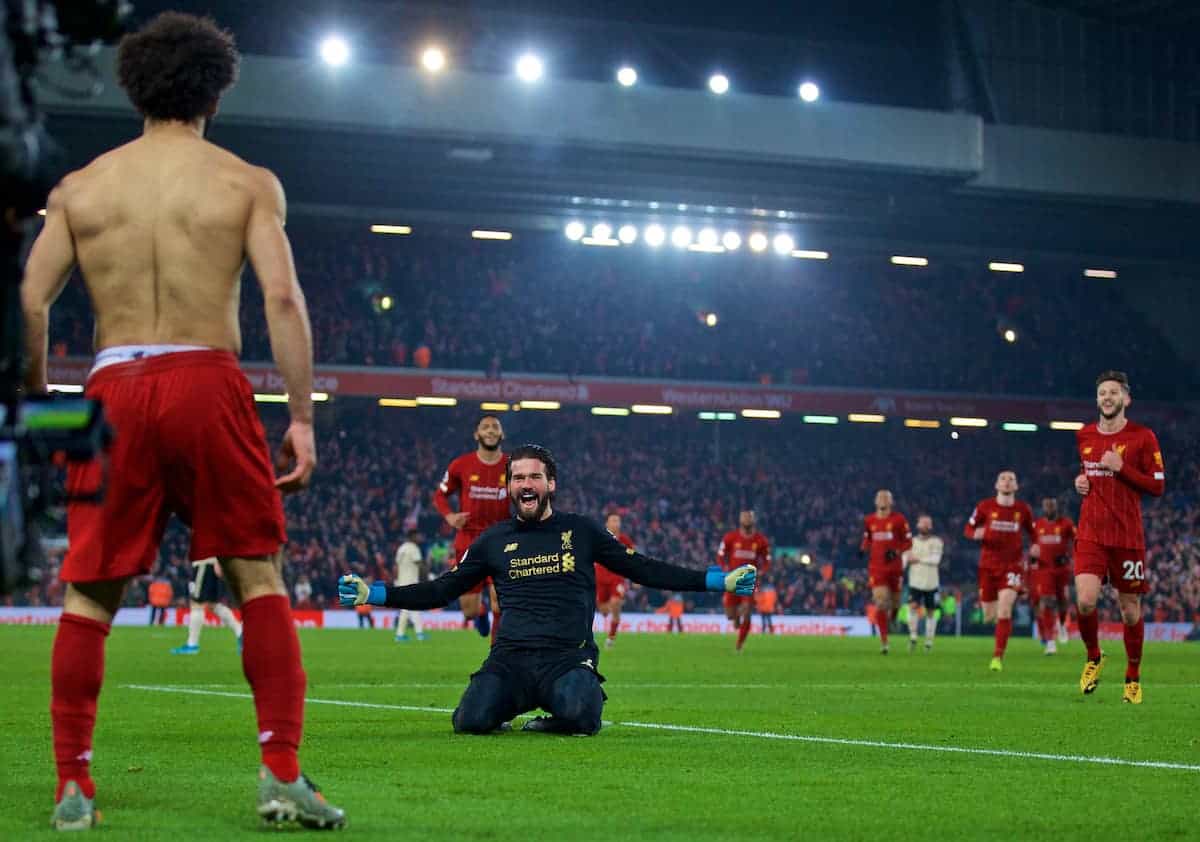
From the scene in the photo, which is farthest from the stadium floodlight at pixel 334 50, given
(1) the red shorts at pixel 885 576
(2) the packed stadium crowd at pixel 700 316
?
(1) the red shorts at pixel 885 576

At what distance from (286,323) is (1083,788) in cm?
386

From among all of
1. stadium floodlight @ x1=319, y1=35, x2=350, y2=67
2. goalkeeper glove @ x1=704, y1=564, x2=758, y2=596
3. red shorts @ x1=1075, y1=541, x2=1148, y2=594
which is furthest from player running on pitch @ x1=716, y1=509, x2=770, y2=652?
goalkeeper glove @ x1=704, y1=564, x2=758, y2=596

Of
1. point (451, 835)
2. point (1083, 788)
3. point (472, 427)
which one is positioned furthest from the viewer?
point (472, 427)

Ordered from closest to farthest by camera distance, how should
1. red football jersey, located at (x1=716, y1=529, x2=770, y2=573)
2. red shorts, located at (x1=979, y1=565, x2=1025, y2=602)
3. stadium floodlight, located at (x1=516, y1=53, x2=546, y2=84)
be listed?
red shorts, located at (x1=979, y1=565, x2=1025, y2=602), red football jersey, located at (x1=716, y1=529, x2=770, y2=573), stadium floodlight, located at (x1=516, y1=53, x2=546, y2=84)

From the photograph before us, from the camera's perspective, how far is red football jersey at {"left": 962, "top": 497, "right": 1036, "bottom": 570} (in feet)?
85.6

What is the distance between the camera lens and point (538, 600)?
34.3 ft

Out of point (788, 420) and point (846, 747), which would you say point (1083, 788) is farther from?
point (788, 420)

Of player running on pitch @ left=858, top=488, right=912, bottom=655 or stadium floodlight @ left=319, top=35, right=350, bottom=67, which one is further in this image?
stadium floodlight @ left=319, top=35, right=350, bottom=67

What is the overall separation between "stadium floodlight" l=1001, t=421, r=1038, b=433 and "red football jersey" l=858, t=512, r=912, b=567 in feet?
76.7

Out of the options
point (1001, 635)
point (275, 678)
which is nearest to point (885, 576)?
point (1001, 635)

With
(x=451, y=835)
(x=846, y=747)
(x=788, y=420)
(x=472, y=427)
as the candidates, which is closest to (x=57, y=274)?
(x=451, y=835)

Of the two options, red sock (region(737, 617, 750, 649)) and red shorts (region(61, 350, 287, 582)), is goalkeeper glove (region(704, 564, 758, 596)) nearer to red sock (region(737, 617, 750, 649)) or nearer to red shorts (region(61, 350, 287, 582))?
red shorts (region(61, 350, 287, 582))

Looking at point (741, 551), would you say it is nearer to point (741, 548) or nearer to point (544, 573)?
point (741, 548)

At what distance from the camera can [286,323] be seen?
5.71 m
